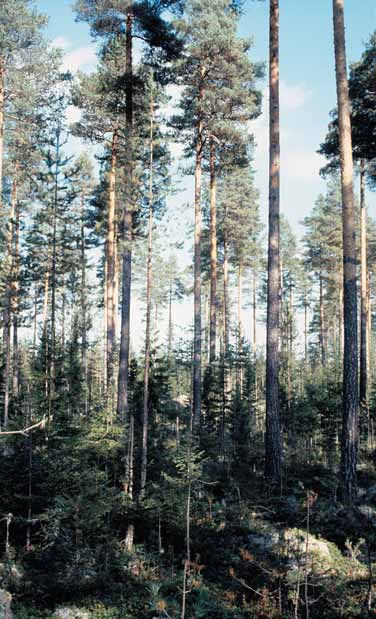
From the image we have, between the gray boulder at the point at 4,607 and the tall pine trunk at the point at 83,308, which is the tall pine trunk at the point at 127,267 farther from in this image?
the tall pine trunk at the point at 83,308

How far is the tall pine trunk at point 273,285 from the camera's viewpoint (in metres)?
11.5

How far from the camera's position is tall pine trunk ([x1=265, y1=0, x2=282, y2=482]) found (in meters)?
11.5

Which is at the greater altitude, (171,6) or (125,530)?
(171,6)

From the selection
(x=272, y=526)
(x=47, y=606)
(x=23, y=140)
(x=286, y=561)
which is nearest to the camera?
(x=47, y=606)

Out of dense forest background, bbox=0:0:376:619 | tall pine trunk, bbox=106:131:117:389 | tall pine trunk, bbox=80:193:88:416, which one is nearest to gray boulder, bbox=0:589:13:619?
dense forest background, bbox=0:0:376:619

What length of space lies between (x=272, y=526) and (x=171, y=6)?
1612cm

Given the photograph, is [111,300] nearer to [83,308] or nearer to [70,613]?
[83,308]

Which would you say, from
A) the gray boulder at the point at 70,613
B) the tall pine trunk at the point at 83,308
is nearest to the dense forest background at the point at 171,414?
the gray boulder at the point at 70,613

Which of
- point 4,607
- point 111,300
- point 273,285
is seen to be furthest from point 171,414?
point 4,607

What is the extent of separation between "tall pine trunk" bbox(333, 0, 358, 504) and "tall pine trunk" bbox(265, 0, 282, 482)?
1.74 meters

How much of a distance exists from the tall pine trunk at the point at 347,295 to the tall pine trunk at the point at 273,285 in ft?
5.72

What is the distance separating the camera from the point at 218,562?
351 inches

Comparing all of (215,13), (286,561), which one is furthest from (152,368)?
(215,13)

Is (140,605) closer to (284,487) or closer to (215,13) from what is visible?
(284,487)
